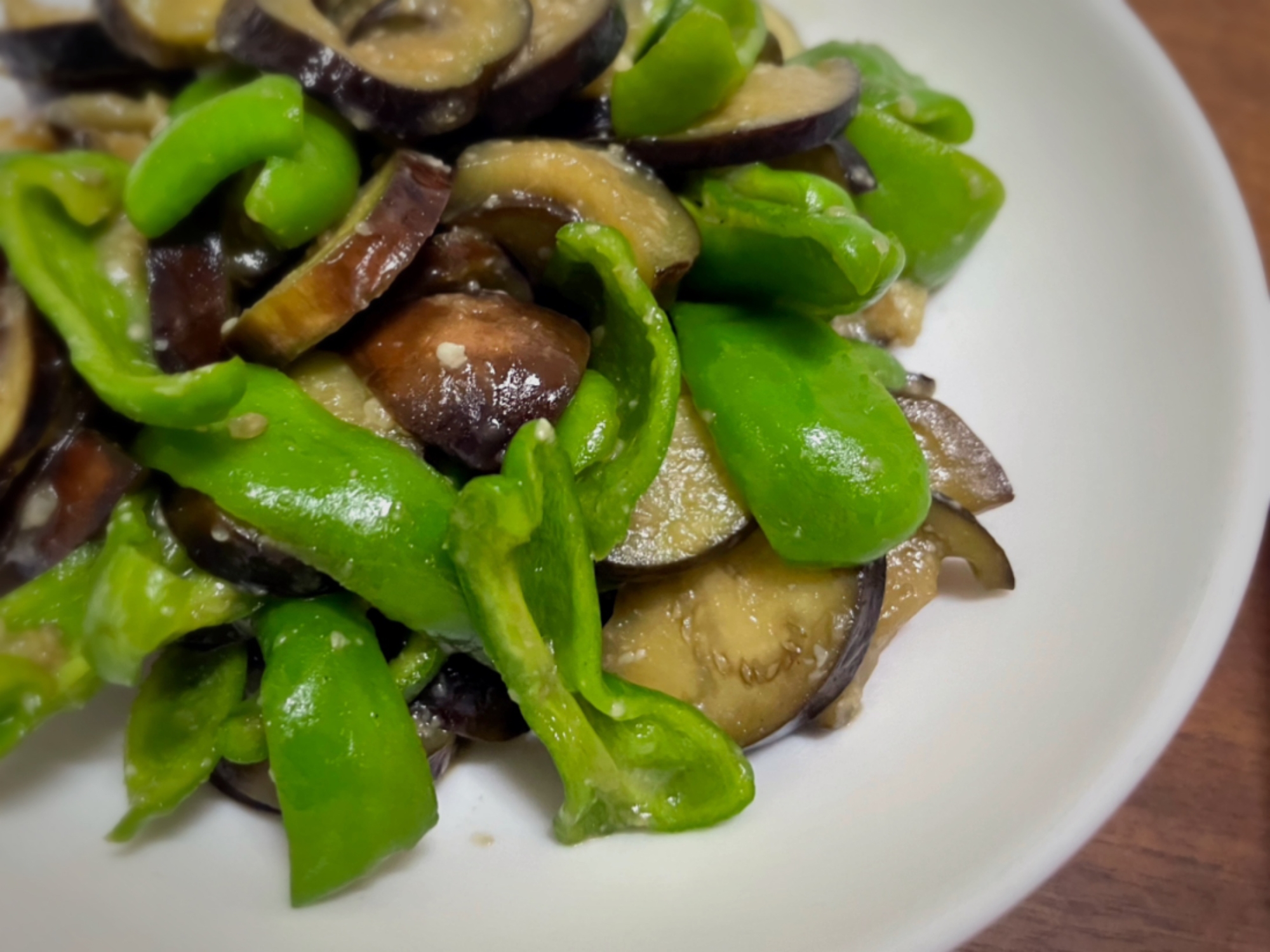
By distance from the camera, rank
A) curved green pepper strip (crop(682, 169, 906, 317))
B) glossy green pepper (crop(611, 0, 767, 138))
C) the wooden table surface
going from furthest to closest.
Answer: the wooden table surface, glossy green pepper (crop(611, 0, 767, 138)), curved green pepper strip (crop(682, 169, 906, 317))

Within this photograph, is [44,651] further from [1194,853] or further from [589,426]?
[1194,853]

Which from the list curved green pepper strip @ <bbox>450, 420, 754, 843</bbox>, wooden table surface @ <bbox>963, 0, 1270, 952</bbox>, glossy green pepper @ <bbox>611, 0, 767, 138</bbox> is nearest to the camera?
curved green pepper strip @ <bbox>450, 420, 754, 843</bbox>

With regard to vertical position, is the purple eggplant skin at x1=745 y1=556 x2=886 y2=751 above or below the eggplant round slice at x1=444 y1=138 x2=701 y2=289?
below

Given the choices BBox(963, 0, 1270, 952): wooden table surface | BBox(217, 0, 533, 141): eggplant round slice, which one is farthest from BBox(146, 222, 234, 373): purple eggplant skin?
BBox(963, 0, 1270, 952): wooden table surface

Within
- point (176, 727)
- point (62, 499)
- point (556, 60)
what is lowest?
point (176, 727)

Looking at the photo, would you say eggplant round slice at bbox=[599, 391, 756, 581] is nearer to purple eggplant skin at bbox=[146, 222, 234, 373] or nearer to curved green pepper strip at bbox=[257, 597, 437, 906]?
curved green pepper strip at bbox=[257, 597, 437, 906]

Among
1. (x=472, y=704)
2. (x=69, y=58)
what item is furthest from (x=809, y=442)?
(x=69, y=58)
